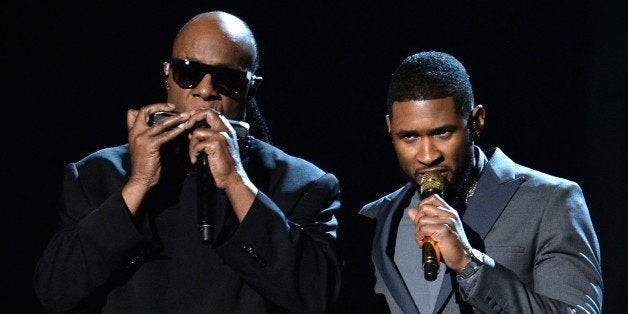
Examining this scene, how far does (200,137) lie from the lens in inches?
105

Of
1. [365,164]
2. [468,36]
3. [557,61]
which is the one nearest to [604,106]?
[557,61]

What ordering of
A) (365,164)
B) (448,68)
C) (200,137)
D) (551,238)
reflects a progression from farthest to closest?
1. (365,164)
2. (448,68)
3. (551,238)
4. (200,137)

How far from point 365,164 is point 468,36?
0.69m

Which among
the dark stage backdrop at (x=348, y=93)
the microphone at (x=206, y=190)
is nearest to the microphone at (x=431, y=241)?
the microphone at (x=206, y=190)

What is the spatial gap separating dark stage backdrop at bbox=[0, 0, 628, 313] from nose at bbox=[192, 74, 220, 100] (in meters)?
1.32

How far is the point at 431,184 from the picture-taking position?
2.82 metres

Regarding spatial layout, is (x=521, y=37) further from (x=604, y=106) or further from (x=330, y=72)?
(x=330, y=72)

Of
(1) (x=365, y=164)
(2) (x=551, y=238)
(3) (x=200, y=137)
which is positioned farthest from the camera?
(1) (x=365, y=164)

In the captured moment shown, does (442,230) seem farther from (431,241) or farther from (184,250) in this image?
(184,250)

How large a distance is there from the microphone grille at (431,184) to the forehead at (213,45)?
2.06 feet

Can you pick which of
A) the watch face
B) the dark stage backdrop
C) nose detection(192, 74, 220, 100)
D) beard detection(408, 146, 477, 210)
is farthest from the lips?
the dark stage backdrop

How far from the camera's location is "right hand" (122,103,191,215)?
8.82ft

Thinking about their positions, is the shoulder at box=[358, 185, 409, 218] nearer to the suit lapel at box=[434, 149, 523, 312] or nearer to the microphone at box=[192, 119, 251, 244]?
the suit lapel at box=[434, 149, 523, 312]

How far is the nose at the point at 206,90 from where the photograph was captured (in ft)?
9.57
